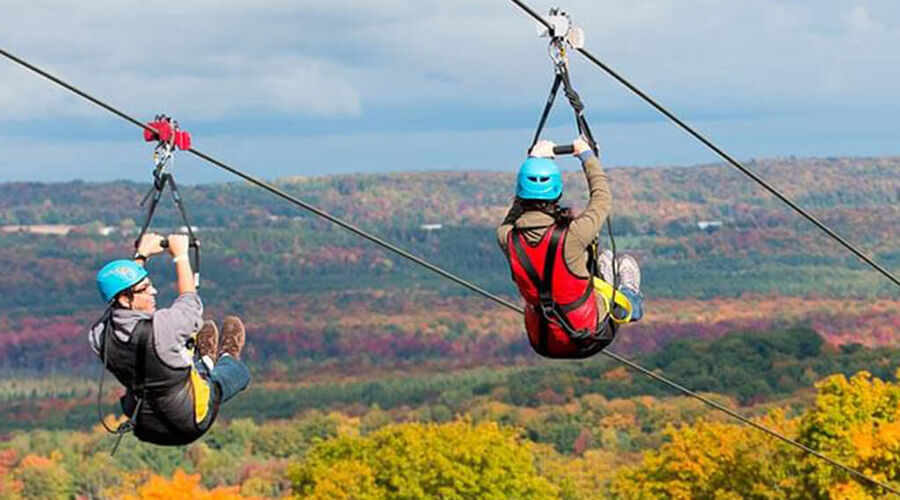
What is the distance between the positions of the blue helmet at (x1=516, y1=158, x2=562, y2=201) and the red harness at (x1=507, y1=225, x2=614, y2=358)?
0.28 m

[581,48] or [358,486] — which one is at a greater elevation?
[581,48]

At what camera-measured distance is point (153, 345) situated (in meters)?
14.3

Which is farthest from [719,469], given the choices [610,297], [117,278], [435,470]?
[117,278]

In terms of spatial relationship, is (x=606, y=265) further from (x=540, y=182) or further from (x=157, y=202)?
(x=157, y=202)

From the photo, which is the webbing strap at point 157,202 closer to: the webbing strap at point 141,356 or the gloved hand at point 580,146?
the webbing strap at point 141,356

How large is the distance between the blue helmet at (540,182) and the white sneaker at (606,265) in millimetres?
1236

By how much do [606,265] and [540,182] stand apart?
58.4 inches

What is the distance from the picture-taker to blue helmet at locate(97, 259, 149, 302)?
46.8 ft

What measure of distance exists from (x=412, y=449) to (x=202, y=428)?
62.9 metres

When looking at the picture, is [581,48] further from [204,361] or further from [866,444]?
[866,444]

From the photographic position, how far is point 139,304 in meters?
14.4

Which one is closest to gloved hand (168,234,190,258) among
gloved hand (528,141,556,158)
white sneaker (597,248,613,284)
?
gloved hand (528,141,556,158)

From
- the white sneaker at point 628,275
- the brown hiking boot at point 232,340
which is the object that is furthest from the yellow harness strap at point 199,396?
the white sneaker at point 628,275

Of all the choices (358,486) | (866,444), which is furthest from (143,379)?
(358,486)
